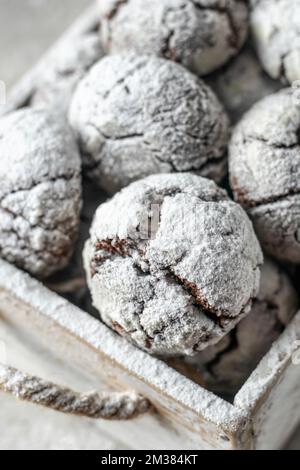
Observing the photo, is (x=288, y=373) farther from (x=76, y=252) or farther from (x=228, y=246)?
(x=76, y=252)

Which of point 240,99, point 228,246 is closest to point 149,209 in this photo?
point 228,246

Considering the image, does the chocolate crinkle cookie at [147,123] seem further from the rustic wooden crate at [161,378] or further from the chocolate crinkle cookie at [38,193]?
the rustic wooden crate at [161,378]

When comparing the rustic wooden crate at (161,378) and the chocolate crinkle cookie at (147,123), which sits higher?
the chocolate crinkle cookie at (147,123)

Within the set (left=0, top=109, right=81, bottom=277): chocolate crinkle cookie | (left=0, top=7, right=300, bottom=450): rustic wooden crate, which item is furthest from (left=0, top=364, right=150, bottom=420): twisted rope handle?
(left=0, top=109, right=81, bottom=277): chocolate crinkle cookie

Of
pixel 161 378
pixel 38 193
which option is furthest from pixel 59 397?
pixel 38 193

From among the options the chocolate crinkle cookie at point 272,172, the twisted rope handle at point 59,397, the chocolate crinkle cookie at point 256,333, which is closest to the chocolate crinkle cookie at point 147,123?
the chocolate crinkle cookie at point 272,172

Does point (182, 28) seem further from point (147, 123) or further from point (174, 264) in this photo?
point (174, 264)
